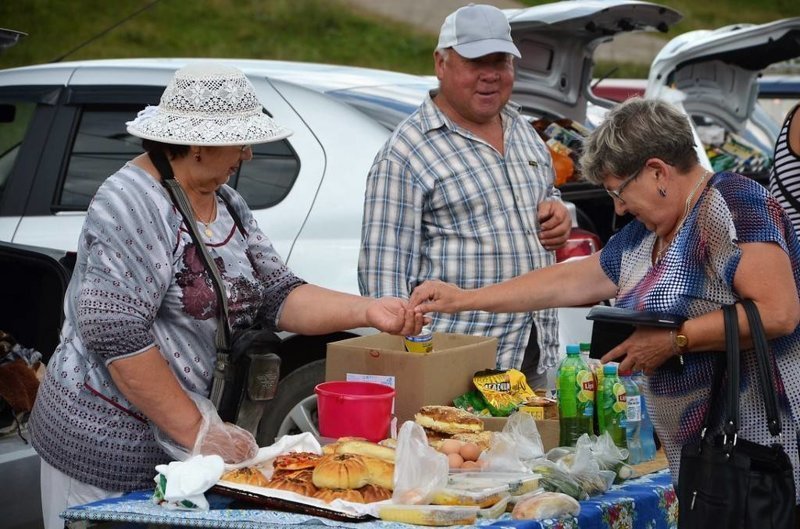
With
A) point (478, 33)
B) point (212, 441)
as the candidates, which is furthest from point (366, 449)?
point (478, 33)

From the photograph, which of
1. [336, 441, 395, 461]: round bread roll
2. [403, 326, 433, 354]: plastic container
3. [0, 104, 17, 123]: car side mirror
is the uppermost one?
[0, 104, 17, 123]: car side mirror

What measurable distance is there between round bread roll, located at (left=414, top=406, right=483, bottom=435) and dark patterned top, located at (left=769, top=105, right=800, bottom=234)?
150 centimetres

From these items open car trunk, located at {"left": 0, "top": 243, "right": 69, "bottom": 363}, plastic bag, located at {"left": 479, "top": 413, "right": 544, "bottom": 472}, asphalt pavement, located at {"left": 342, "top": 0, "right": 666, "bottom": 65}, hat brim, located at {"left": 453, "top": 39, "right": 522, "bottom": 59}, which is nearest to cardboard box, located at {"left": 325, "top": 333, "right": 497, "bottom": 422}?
plastic bag, located at {"left": 479, "top": 413, "right": 544, "bottom": 472}

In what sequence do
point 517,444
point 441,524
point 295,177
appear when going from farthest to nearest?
point 295,177 → point 517,444 → point 441,524

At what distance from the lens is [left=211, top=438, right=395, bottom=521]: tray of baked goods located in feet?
9.07

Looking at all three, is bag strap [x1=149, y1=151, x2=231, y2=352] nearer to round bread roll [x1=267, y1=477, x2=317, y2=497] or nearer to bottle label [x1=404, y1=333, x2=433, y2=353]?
round bread roll [x1=267, y1=477, x2=317, y2=497]

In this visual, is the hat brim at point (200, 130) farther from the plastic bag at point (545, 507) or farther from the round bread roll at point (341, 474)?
the plastic bag at point (545, 507)

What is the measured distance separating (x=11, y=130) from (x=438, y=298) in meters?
2.53

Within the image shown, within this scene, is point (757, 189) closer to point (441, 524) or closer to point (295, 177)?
point (441, 524)

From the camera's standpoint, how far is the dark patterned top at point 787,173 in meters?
4.11

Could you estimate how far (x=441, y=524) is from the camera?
→ 272cm

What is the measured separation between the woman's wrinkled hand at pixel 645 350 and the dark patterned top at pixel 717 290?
7 centimetres

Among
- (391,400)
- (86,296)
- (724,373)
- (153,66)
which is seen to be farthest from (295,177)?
(724,373)

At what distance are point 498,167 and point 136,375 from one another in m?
1.70
